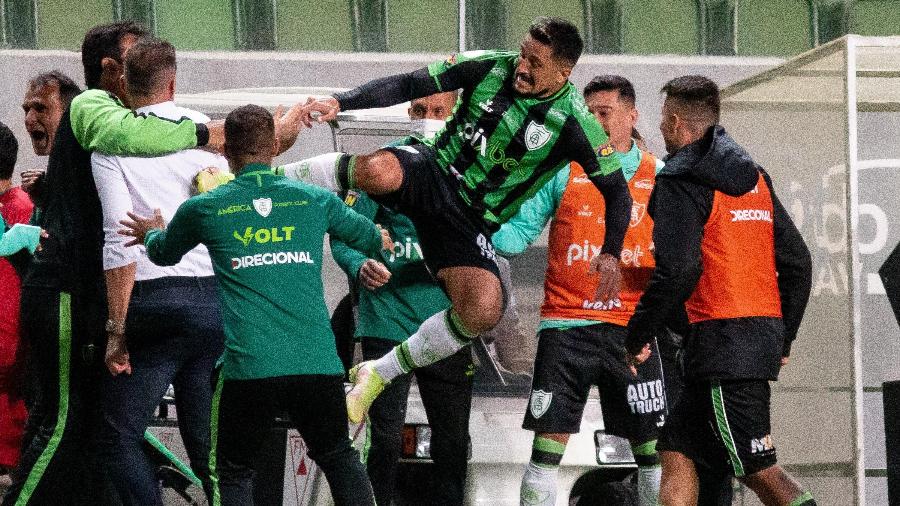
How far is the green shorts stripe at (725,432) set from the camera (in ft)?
21.6

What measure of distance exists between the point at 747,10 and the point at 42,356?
11305mm

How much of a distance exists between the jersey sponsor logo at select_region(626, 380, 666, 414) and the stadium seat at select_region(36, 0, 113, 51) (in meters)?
9.29

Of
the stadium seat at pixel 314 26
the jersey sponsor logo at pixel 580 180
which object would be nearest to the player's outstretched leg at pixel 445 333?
the jersey sponsor logo at pixel 580 180

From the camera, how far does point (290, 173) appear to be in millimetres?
6629

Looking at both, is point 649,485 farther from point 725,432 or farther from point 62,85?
point 62,85

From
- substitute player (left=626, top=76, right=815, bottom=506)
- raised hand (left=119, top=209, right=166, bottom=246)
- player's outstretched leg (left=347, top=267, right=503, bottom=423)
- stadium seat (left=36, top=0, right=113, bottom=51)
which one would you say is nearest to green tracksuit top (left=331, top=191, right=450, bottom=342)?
player's outstretched leg (left=347, top=267, right=503, bottom=423)

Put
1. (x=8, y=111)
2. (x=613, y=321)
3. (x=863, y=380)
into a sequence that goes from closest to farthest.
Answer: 1. (x=613, y=321)
2. (x=863, y=380)
3. (x=8, y=111)

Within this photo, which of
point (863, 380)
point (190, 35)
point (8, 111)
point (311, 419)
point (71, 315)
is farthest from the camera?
point (190, 35)

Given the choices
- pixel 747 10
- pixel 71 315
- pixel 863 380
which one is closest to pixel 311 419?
pixel 71 315

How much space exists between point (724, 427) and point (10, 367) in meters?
3.54

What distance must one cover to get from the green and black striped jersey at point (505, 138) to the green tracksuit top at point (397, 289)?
873mm

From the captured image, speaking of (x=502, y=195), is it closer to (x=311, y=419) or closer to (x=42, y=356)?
(x=311, y=419)

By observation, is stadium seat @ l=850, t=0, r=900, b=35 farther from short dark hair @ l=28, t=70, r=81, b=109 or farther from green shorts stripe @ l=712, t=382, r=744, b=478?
short dark hair @ l=28, t=70, r=81, b=109

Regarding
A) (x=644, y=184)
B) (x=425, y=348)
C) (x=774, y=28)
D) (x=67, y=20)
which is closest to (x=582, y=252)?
(x=644, y=184)
